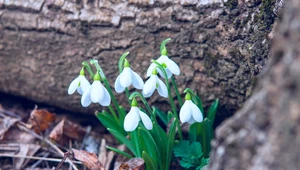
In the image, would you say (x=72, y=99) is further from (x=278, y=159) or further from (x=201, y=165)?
(x=278, y=159)

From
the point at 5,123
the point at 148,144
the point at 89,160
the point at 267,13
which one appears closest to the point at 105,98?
the point at 148,144

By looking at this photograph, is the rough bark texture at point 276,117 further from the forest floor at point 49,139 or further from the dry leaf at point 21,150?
the dry leaf at point 21,150

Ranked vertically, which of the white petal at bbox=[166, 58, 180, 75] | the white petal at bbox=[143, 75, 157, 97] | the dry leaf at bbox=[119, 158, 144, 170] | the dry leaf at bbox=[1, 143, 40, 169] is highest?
the white petal at bbox=[166, 58, 180, 75]

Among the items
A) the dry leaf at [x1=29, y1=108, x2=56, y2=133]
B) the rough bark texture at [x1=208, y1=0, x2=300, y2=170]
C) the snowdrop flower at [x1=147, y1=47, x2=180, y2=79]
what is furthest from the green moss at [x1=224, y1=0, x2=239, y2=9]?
the dry leaf at [x1=29, y1=108, x2=56, y2=133]

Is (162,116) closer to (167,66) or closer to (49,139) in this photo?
(167,66)

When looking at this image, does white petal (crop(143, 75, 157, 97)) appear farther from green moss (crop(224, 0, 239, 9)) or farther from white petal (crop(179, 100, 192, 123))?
green moss (crop(224, 0, 239, 9))

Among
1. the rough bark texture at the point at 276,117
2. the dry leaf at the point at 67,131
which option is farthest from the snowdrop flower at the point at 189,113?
the dry leaf at the point at 67,131
